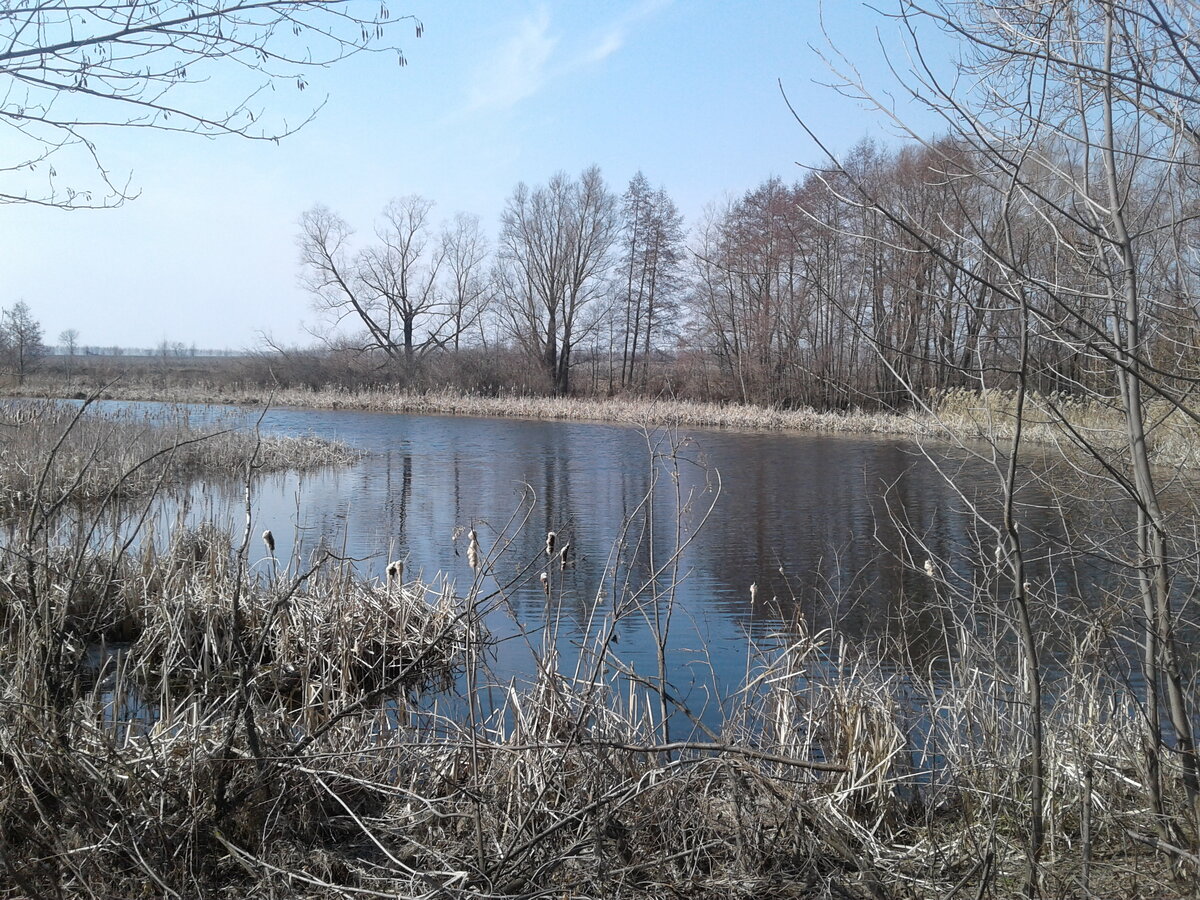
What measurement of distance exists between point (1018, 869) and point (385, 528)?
8.09 meters

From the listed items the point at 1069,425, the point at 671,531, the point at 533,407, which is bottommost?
the point at 671,531

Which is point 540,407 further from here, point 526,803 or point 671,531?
point 526,803

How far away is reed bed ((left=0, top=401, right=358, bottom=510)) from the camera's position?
9.38m

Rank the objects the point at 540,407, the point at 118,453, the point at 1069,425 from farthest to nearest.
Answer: the point at 540,407 < the point at 118,453 < the point at 1069,425

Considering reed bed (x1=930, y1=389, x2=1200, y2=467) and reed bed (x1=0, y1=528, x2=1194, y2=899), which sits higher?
reed bed (x1=930, y1=389, x2=1200, y2=467)

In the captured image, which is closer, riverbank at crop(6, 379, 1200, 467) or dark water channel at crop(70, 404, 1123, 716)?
dark water channel at crop(70, 404, 1123, 716)

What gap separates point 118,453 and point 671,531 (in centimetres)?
726

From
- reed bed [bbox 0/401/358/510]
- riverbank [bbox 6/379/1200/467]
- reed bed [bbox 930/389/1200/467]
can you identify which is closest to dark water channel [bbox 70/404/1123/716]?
reed bed [bbox 930/389/1200/467]

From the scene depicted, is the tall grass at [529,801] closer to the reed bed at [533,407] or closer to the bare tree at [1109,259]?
the bare tree at [1109,259]

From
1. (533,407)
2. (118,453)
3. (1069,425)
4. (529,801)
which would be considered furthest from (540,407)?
(1069,425)

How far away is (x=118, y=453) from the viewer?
11695 millimetres

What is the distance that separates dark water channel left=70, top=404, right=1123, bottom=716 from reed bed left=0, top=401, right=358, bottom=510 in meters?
0.81

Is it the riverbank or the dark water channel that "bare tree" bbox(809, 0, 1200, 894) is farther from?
the riverbank

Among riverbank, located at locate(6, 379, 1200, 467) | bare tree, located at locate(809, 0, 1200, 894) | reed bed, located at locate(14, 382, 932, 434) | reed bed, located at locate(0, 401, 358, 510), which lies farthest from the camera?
reed bed, located at locate(14, 382, 932, 434)
